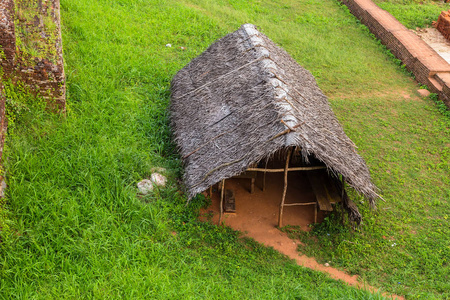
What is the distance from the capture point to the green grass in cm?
1564

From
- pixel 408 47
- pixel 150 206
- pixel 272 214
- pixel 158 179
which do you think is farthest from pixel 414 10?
pixel 150 206

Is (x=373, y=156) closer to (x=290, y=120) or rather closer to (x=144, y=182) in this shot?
(x=290, y=120)

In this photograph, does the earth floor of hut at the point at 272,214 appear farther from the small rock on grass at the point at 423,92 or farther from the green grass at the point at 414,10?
the green grass at the point at 414,10

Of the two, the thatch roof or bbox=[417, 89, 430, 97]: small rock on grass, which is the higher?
the thatch roof

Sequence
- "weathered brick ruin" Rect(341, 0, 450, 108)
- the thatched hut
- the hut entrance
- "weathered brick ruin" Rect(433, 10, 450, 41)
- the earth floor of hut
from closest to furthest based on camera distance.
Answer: the thatched hut < the earth floor of hut < the hut entrance < "weathered brick ruin" Rect(341, 0, 450, 108) < "weathered brick ruin" Rect(433, 10, 450, 41)

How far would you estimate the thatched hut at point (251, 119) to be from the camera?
22.0 feet

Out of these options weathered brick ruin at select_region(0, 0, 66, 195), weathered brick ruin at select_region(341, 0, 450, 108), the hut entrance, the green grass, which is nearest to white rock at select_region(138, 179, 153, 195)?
the hut entrance

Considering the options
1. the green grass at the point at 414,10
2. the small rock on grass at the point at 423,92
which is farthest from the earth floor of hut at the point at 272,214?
the green grass at the point at 414,10

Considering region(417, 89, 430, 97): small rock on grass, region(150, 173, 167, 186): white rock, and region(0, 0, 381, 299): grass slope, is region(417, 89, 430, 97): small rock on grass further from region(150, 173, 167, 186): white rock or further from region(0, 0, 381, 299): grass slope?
region(150, 173, 167, 186): white rock

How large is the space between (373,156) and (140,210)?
5226 mm

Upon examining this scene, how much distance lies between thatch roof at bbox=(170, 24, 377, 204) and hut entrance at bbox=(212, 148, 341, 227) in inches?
22.5

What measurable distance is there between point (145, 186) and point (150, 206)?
508 mm

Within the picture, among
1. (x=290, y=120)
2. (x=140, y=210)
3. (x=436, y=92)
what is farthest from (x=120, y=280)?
(x=436, y=92)

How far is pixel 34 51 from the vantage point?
24.4ft
